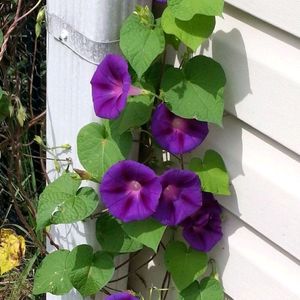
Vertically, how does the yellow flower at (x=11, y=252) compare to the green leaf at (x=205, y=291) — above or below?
below

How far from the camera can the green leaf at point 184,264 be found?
1843 millimetres

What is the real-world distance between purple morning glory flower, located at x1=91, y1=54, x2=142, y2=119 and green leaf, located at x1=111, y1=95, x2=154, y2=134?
0.17ft

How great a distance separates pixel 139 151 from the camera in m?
1.98

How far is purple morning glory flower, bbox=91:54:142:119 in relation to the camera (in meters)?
1.60

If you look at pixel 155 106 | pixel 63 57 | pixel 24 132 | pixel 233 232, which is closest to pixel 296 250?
pixel 233 232

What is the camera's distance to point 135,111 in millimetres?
1675

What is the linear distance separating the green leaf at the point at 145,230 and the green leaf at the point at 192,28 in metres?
0.44

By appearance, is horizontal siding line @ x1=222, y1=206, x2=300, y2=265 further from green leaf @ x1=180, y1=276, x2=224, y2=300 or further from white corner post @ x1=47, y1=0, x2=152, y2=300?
white corner post @ x1=47, y1=0, x2=152, y2=300

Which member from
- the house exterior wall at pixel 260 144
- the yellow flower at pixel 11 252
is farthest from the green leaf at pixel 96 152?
the yellow flower at pixel 11 252

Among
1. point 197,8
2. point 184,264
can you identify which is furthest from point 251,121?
point 184,264

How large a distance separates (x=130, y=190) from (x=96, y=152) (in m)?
0.12

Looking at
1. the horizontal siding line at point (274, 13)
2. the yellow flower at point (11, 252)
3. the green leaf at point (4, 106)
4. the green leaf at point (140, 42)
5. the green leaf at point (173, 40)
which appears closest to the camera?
the horizontal siding line at point (274, 13)

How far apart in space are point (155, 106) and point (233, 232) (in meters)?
0.38

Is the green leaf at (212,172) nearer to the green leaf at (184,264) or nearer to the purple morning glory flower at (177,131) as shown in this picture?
the purple morning glory flower at (177,131)
